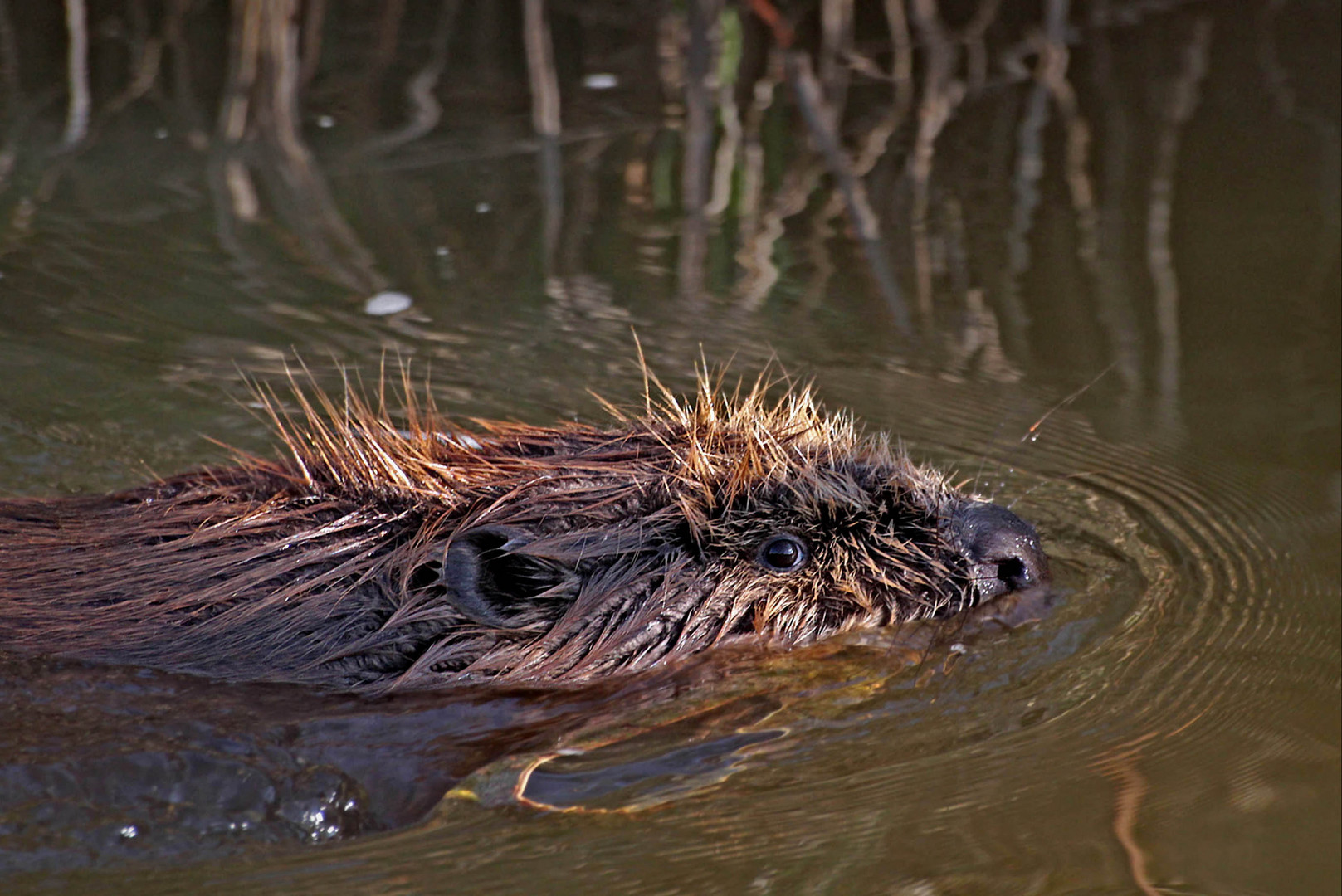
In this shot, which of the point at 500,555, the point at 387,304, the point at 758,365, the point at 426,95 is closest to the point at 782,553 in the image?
the point at 500,555

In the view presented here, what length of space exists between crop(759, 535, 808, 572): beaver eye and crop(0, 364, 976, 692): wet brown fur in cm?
2

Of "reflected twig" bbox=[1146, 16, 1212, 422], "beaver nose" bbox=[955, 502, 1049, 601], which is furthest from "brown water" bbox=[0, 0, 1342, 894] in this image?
"beaver nose" bbox=[955, 502, 1049, 601]

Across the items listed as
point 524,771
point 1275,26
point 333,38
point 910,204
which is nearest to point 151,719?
point 524,771

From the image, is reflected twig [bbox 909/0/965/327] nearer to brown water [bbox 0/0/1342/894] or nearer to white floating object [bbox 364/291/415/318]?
brown water [bbox 0/0/1342/894]

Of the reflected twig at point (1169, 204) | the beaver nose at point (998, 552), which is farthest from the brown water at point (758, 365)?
the beaver nose at point (998, 552)

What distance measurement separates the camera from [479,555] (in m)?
2.52

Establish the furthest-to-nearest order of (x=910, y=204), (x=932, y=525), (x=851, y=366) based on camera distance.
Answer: (x=910, y=204) < (x=851, y=366) < (x=932, y=525)

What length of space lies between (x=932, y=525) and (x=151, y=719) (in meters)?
1.39

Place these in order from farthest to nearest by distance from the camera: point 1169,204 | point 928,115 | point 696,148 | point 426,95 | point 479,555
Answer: point 426,95 → point 928,115 → point 696,148 → point 1169,204 → point 479,555

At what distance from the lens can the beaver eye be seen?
8.87 ft

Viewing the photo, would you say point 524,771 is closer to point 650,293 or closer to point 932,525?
point 932,525

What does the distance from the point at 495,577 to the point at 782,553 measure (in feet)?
1.69

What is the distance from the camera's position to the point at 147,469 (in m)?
3.58

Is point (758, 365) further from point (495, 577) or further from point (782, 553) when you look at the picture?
point (495, 577)
